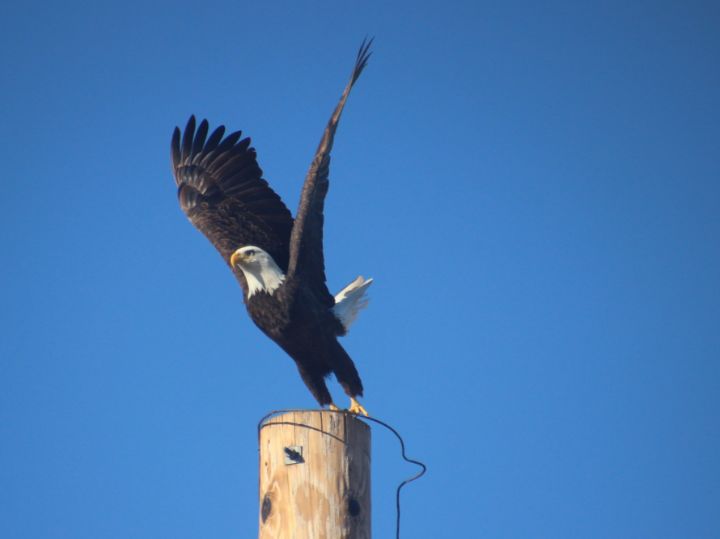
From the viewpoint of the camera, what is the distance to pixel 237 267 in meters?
7.62

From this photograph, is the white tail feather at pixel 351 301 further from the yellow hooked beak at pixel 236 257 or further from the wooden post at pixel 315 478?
the wooden post at pixel 315 478

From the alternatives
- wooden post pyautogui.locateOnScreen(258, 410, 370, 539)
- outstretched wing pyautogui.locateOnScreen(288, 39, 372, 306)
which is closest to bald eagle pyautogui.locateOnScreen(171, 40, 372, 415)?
outstretched wing pyautogui.locateOnScreen(288, 39, 372, 306)

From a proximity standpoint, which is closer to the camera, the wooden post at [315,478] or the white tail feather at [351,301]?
the wooden post at [315,478]

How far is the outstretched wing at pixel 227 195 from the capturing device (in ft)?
27.4

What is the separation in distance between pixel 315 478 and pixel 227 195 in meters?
4.99

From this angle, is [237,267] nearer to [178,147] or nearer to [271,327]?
[271,327]

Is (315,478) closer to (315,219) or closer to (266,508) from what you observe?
(266,508)

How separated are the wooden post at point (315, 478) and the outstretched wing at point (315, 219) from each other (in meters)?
3.01

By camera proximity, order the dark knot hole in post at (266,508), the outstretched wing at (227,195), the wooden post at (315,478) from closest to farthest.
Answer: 1. the wooden post at (315,478)
2. the dark knot hole in post at (266,508)
3. the outstretched wing at (227,195)

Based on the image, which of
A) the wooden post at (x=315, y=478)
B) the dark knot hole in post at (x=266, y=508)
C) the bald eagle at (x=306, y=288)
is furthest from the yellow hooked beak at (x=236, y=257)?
the dark knot hole in post at (x=266, y=508)

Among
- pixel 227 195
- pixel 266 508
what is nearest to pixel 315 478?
pixel 266 508

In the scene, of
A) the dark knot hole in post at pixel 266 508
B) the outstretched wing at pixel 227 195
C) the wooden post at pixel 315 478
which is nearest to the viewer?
the wooden post at pixel 315 478

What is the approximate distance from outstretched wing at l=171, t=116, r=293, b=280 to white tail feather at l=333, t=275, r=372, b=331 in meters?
0.48

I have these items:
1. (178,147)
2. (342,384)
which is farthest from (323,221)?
(178,147)
